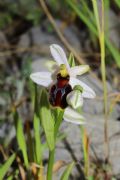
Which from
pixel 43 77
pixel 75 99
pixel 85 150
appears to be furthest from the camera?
pixel 85 150

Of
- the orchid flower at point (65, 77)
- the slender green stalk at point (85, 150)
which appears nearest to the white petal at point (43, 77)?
the orchid flower at point (65, 77)

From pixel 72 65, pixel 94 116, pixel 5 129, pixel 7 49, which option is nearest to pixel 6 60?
pixel 7 49

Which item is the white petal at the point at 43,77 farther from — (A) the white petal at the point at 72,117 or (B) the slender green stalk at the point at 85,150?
(B) the slender green stalk at the point at 85,150

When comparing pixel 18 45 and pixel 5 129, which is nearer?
pixel 5 129

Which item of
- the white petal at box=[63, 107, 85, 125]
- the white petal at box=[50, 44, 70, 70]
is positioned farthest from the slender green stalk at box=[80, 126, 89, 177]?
the white petal at box=[50, 44, 70, 70]

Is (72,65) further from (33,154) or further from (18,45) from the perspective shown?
(18,45)

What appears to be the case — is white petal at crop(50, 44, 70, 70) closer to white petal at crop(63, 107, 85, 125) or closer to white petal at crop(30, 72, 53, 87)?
white petal at crop(30, 72, 53, 87)

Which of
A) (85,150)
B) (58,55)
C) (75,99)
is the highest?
(58,55)

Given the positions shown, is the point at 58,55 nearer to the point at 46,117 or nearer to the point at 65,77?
the point at 65,77

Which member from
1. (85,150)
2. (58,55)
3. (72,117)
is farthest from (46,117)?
(85,150)
